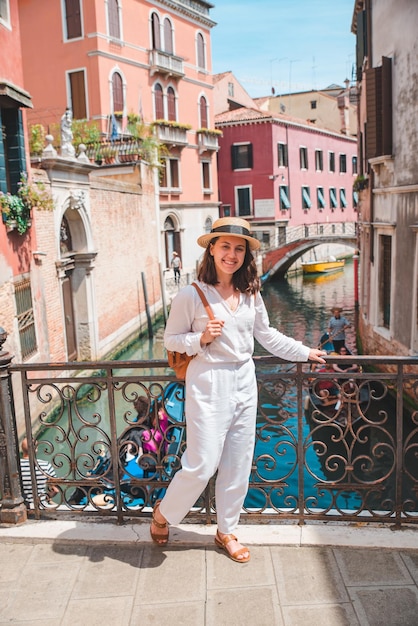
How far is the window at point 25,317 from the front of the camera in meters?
8.48

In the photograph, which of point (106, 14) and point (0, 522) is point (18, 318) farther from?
point (106, 14)

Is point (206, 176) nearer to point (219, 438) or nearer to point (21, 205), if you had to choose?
point (21, 205)

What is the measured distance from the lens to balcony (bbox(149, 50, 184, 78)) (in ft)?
70.3

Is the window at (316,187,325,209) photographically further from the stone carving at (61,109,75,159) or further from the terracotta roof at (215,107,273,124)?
the stone carving at (61,109,75,159)

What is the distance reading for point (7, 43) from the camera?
7.96m

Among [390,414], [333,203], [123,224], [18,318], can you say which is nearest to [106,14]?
[123,224]

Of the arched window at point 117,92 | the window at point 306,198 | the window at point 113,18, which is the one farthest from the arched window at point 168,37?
the window at point 306,198

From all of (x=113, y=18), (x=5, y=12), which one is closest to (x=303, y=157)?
(x=113, y=18)

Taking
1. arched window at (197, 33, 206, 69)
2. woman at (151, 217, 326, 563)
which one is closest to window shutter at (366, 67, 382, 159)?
woman at (151, 217, 326, 563)

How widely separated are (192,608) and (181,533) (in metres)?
0.53

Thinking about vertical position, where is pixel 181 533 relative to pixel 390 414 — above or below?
above

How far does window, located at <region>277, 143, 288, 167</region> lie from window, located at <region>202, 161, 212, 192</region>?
15.2ft

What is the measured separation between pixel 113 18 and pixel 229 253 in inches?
782

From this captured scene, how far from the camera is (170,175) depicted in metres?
23.4
